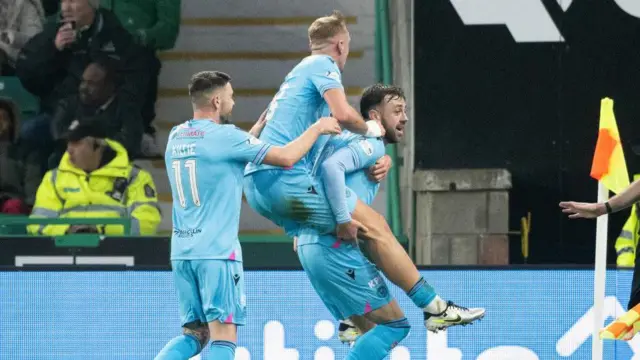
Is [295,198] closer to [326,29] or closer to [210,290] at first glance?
[210,290]

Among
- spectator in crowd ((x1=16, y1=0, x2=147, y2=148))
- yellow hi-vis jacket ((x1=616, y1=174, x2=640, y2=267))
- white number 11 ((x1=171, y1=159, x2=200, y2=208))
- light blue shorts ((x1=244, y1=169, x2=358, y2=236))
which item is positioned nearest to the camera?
light blue shorts ((x1=244, y1=169, x2=358, y2=236))

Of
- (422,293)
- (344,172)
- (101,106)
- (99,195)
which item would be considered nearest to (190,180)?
(344,172)

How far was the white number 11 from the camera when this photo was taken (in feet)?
26.6

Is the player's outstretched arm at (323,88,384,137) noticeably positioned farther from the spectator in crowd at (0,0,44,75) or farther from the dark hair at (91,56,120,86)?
the spectator in crowd at (0,0,44,75)

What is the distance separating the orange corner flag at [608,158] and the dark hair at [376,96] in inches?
65.4

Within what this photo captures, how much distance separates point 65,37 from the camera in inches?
501

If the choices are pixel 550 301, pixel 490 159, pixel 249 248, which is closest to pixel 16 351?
pixel 249 248

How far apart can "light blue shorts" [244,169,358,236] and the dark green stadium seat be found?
531 centimetres

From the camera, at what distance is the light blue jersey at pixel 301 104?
800 cm

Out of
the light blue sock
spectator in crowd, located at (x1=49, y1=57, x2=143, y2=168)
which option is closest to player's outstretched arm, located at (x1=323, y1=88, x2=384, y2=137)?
the light blue sock

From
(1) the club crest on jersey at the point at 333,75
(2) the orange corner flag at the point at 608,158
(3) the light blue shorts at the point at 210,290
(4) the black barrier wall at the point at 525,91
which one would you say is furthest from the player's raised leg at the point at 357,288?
(4) the black barrier wall at the point at 525,91

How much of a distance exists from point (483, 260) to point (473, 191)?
590mm

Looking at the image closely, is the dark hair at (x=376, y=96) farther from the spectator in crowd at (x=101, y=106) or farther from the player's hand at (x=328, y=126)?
the spectator in crowd at (x=101, y=106)

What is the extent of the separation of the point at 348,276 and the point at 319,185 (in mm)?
530
